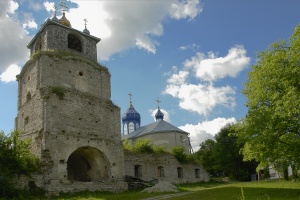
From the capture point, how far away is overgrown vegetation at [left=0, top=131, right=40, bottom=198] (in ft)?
55.7

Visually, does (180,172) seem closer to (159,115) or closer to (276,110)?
(276,110)

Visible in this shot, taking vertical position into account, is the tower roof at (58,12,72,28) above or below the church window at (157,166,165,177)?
above

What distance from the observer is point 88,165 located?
24.1m

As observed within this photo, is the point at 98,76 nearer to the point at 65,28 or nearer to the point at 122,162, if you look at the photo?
the point at 65,28

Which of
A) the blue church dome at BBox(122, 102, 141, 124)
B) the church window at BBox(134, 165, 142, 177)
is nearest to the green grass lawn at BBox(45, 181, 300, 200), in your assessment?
the church window at BBox(134, 165, 142, 177)

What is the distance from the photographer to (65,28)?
25.1m

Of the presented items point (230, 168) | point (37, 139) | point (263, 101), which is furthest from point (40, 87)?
point (230, 168)

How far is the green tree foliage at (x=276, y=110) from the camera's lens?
47.8ft

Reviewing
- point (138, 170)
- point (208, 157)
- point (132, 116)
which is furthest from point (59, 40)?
point (132, 116)

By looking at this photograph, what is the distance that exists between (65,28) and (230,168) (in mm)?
21976

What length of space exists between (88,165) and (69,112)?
15.7 ft

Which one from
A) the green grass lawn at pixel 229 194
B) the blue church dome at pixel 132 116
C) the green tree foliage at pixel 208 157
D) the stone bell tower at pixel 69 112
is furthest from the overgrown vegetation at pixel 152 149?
the blue church dome at pixel 132 116

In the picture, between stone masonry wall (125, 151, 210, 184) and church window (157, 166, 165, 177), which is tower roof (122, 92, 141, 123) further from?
church window (157, 166, 165, 177)

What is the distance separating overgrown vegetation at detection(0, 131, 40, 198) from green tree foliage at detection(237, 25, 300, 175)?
1206 cm
